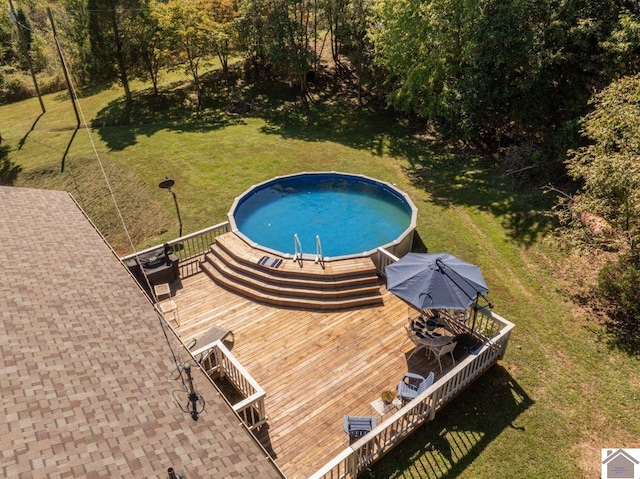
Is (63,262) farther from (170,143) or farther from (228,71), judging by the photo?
(228,71)

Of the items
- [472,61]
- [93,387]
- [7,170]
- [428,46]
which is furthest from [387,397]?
[7,170]

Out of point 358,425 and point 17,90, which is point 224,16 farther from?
point 358,425

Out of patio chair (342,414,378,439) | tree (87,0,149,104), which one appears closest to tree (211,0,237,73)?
tree (87,0,149,104)

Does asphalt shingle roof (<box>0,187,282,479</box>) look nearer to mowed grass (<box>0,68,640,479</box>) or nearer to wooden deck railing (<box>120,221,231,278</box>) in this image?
mowed grass (<box>0,68,640,479</box>)

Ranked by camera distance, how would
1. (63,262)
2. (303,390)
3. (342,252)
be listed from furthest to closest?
(342,252) → (303,390) → (63,262)

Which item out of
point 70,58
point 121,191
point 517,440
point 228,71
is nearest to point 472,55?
point 517,440

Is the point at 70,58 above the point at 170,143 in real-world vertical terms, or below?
above
